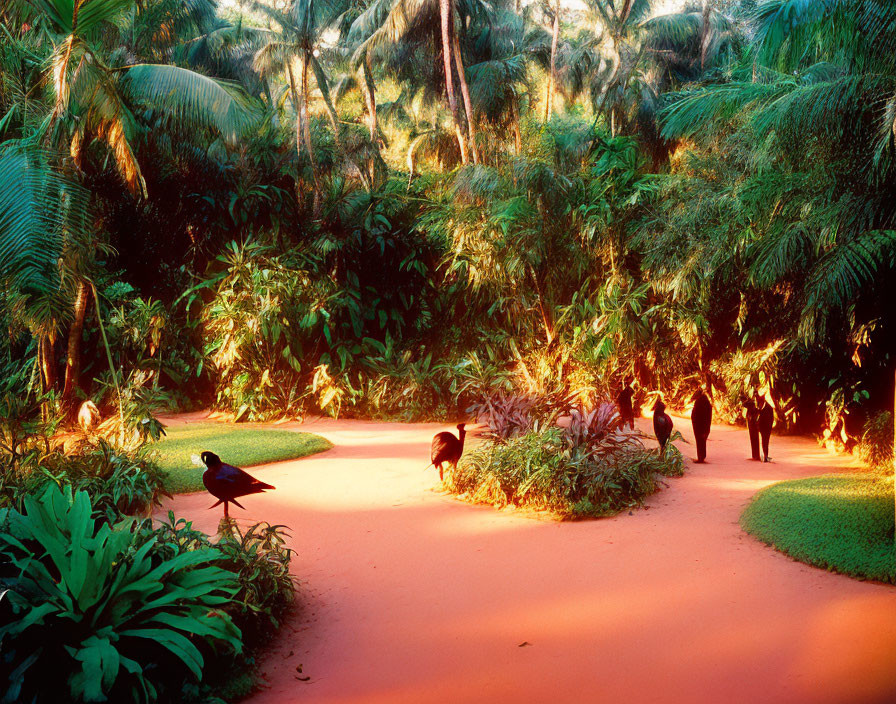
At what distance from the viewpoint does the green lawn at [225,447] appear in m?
7.29

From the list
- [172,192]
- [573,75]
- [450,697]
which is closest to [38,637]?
[450,697]

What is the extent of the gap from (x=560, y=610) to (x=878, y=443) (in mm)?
4851

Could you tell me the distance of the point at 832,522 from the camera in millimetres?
5160

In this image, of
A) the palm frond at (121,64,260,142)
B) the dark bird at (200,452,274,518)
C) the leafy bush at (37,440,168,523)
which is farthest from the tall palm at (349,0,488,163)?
the dark bird at (200,452,274,518)

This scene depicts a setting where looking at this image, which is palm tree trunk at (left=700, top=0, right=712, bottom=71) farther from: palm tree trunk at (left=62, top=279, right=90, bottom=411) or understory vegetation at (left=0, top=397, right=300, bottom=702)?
understory vegetation at (left=0, top=397, right=300, bottom=702)

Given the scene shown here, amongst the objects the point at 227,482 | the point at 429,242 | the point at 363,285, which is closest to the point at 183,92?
the point at 363,285

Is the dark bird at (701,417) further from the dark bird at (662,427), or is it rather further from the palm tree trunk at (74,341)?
the palm tree trunk at (74,341)

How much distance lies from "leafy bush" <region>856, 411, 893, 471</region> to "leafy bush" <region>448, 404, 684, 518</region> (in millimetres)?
1920

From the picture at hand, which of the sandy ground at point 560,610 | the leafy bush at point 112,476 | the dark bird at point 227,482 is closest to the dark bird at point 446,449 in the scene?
the sandy ground at point 560,610

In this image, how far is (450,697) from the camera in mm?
3135

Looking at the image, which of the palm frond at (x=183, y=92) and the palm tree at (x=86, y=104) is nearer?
the palm tree at (x=86, y=104)

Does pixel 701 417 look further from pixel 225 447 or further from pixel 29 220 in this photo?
pixel 29 220

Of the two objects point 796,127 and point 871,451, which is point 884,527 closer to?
point 871,451

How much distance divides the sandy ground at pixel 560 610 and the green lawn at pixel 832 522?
5.7 inches
